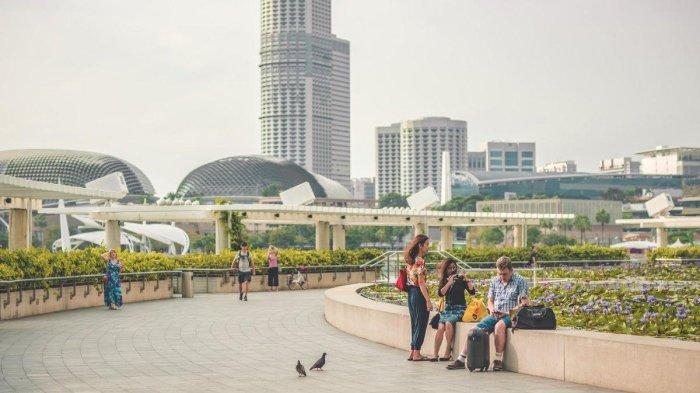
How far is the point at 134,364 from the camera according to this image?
46.1 feet

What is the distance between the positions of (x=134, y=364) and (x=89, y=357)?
1116mm

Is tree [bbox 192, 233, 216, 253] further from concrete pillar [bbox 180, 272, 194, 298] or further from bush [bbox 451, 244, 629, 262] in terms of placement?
concrete pillar [bbox 180, 272, 194, 298]

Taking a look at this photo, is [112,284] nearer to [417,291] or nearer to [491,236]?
[417,291]

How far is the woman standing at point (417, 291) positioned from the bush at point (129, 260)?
10997 millimetres

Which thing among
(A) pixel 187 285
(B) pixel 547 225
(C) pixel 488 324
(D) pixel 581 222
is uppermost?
(D) pixel 581 222

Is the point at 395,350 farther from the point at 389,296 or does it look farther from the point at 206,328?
the point at 389,296

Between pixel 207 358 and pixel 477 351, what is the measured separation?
3.97 m

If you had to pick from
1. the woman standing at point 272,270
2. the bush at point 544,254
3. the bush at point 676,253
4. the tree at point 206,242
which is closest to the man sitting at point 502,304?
the woman standing at point 272,270

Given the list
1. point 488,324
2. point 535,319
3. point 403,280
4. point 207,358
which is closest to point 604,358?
point 535,319

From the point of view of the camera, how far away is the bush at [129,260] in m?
23.5

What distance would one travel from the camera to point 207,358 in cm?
1479

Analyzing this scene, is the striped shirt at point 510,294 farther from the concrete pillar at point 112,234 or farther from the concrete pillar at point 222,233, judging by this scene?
the concrete pillar at point 112,234

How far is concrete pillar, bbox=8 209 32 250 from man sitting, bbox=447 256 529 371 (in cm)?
3278

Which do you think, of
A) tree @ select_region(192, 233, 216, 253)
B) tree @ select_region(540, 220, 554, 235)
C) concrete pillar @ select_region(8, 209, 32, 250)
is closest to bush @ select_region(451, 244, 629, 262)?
concrete pillar @ select_region(8, 209, 32, 250)
